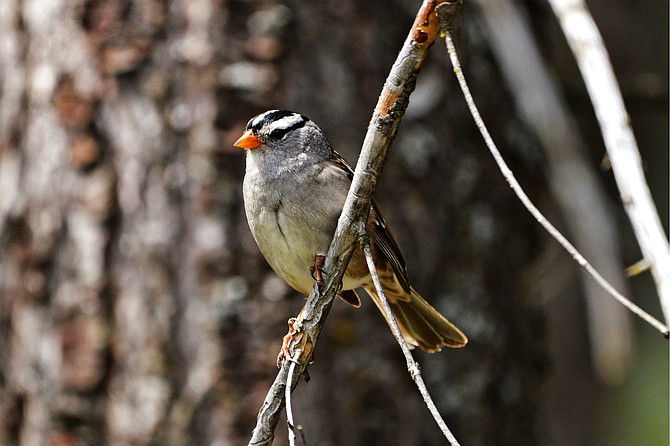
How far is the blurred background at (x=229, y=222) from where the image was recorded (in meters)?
4.32

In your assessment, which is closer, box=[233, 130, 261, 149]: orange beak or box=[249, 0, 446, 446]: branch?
box=[249, 0, 446, 446]: branch

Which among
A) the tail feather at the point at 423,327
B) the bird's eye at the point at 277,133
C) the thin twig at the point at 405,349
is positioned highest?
the bird's eye at the point at 277,133

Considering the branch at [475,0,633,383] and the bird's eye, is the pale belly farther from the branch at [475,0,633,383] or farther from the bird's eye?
the branch at [475,0,633,383]

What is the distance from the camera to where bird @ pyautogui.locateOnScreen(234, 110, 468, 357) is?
2998 mm

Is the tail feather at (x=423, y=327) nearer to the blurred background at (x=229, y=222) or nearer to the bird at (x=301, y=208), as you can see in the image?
the bird at (x=301, y=208)

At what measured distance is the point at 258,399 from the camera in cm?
425

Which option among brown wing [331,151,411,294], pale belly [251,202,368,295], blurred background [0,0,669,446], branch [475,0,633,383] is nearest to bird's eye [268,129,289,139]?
brown wing [331,151,411,294]

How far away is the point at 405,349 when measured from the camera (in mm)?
2023

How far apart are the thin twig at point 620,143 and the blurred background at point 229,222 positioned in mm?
925

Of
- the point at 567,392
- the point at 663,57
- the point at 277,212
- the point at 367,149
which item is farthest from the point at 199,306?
the point at 663,57

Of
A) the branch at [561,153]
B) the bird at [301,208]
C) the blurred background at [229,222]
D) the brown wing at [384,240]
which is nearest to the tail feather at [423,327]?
the bird at [301,208]

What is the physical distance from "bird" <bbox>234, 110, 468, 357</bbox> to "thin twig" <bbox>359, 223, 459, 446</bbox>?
1.53 ft

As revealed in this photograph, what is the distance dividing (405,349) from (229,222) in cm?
240

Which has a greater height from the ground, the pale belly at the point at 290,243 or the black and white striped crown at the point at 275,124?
the black and white striped crown at the point at 275,124
